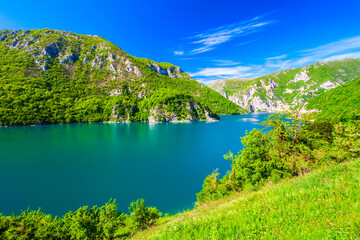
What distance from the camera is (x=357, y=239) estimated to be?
241 centimetres

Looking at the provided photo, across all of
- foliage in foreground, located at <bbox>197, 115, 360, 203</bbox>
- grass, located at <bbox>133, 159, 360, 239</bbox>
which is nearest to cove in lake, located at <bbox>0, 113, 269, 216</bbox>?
foliage in foreground, located at <bbox>197, 115, 360, 203</bbox>

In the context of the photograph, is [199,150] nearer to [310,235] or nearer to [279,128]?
[279,128]

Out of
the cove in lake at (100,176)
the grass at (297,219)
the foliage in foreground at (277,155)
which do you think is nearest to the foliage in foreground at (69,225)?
the foliage in foreground at (277,155)

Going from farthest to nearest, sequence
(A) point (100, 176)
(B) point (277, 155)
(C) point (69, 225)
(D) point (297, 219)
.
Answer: (A) point (100, 176) < (B) point (277, 155) < (C) point (69, 225) < (D) point (297, 219)

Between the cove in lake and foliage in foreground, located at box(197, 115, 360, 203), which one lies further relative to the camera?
the cove in lake

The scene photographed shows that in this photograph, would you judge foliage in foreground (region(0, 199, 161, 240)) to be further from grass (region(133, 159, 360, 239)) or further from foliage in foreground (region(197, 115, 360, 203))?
grass (region(133, 159, 360, 239))

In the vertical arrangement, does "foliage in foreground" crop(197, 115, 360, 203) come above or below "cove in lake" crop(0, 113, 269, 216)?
above

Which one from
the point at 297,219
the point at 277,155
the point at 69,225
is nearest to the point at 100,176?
the point at 69,225

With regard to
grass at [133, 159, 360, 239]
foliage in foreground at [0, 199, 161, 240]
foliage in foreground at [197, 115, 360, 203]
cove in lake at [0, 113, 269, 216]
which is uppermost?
grass at [133, 159, 360, 239]

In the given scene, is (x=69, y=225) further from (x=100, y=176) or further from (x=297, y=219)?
(x=100, y=176)

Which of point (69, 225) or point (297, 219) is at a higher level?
point (297, 219)

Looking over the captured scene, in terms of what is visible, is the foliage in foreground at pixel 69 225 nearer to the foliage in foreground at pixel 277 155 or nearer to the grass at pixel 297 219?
the foliage in foreground at pixel 277 155

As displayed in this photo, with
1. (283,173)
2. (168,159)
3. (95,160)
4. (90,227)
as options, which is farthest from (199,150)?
(90,227)

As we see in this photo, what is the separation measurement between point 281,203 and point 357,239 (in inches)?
94.2
